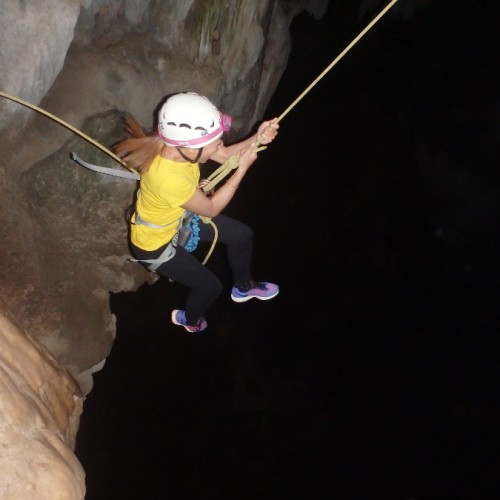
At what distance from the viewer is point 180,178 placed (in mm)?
2318

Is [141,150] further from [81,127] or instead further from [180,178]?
[81,127]

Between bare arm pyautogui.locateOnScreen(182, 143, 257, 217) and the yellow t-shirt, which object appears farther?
bare arm pyautogui.locateOnScreen(182, 143, 257, 217)

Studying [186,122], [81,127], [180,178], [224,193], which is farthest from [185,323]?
[81,127]

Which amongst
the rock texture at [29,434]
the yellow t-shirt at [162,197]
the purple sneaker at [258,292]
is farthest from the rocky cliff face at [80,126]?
the yellow t-shirt at [162,197]

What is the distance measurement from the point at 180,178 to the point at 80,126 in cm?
214

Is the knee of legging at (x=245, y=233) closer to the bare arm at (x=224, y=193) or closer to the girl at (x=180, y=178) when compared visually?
the girl at (x=180, y=178)

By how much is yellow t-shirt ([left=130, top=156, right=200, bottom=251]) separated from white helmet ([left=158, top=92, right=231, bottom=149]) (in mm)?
112

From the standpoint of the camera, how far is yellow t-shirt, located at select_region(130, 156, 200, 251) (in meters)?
2.31

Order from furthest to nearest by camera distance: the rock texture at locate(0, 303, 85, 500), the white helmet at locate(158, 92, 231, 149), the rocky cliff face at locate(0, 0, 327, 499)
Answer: the rocky cliff face at locate(0, 0, 327, 499) < the white helmet at locate(158, 92, 231, 149) < the rock texture at locate(0, 303, 85, 500)

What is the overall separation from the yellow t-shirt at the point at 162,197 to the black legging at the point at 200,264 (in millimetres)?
93

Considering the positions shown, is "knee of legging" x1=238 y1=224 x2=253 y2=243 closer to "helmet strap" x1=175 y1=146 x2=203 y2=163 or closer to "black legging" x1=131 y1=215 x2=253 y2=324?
"black legging" x1=131 y1=215 x2=253 y2=324

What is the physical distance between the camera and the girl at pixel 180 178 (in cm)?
230

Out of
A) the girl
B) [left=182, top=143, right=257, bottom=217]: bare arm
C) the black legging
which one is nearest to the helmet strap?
the girl

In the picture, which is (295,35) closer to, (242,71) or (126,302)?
(242,71)
